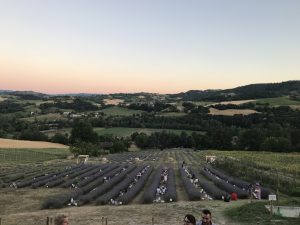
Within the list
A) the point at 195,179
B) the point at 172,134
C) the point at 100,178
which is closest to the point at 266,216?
the point at 195,179

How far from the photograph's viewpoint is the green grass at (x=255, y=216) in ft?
67.7

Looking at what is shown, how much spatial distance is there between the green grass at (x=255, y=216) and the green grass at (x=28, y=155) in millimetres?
54493

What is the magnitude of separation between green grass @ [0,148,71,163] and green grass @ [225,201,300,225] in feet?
179

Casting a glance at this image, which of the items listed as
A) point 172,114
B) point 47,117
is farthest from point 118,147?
point 172,114

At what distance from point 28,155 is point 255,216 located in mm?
66217

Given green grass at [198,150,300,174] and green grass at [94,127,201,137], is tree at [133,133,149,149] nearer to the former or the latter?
green grass at [94,127,201,137]

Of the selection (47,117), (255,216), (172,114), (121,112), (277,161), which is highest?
(255,216)

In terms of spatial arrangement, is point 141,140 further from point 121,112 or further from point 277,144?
point 121,112

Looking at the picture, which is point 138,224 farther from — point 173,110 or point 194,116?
point 173,110

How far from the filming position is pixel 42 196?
31.8 m

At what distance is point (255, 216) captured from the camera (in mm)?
21984

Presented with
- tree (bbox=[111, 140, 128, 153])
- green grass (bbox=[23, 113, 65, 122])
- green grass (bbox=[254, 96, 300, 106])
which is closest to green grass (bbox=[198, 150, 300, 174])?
tree (bbox=[111, 140, 128, 153])

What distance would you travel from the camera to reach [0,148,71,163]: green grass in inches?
2936

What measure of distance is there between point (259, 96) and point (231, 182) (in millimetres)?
164464
